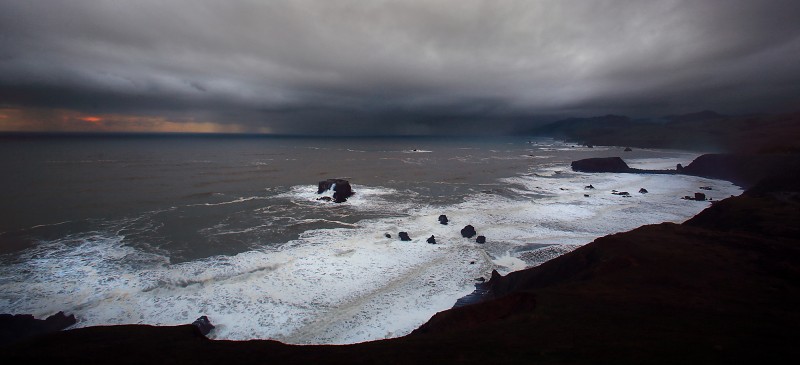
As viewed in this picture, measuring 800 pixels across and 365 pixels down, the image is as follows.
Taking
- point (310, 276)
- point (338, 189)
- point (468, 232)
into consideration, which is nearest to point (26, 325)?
point (310, 276)

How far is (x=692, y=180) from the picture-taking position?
5650 centimetres

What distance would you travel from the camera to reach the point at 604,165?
7012cm

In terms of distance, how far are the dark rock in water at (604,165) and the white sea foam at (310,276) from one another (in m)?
38.5

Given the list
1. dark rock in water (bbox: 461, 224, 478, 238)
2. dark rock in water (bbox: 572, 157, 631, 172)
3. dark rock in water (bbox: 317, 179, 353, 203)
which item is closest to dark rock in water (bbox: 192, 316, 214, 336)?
dark rock in water (bbox: 461, 224, 478, 238)

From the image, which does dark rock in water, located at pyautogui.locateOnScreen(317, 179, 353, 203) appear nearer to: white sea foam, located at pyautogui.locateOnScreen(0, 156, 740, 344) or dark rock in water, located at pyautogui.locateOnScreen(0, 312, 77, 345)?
white sea foam, located at pyautogui.locateOnScreen(0, 156, 740, 344)

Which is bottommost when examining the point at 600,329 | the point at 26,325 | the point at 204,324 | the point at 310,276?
Result: the point at 26,325

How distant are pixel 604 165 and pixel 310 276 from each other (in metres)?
69.0

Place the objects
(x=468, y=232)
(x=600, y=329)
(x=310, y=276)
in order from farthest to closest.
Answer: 1. (x=468, y=232)
2. (x=310, y=276)
3. (x=600, y=329)

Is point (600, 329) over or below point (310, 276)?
over

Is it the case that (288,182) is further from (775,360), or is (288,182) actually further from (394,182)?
(775,360)

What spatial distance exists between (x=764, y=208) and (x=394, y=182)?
4227 cm

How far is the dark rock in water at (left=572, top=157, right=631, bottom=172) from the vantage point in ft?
225

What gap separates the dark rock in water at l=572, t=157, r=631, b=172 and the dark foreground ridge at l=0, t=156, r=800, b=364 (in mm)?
59215

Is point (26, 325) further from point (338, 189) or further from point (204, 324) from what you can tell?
point (338, 189)
